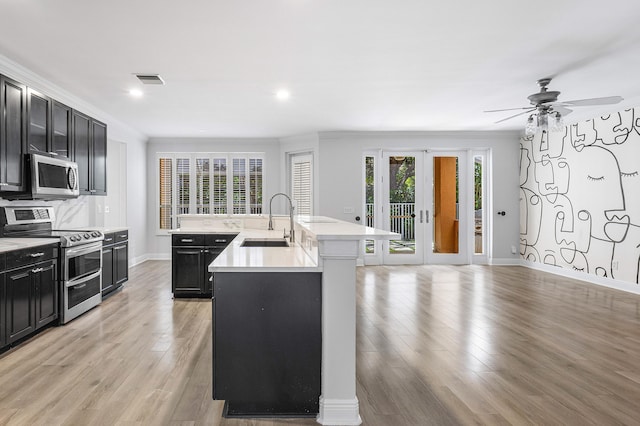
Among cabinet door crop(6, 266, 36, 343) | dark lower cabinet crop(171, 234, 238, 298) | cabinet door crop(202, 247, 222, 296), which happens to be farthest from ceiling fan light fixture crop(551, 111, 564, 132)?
cabinet door crop(6, 266, 36, 343)

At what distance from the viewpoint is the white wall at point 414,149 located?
770cm

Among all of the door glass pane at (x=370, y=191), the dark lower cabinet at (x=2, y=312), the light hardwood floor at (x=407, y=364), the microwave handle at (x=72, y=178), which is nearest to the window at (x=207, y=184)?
the door glass pane at (x=370, y=191)

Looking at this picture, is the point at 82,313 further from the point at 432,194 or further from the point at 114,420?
the point at 432,194

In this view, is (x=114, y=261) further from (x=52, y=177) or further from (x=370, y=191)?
(x=370, y=191)

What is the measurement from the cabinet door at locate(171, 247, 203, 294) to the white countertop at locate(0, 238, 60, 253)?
1.42 m

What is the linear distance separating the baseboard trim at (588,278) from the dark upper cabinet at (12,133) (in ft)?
24.1

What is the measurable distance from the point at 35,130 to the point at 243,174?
4.76m

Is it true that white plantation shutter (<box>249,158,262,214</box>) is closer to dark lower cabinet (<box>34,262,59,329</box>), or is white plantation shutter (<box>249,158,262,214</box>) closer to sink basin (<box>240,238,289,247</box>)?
sink basin (<box>240,238,289,247</box>)

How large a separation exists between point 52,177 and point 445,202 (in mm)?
6443

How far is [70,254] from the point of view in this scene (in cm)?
393

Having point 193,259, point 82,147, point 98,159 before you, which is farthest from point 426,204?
point 82,147

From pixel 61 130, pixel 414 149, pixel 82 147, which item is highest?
pixel 414 149

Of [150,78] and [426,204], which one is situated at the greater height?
[150,78]

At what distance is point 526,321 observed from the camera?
402cm
